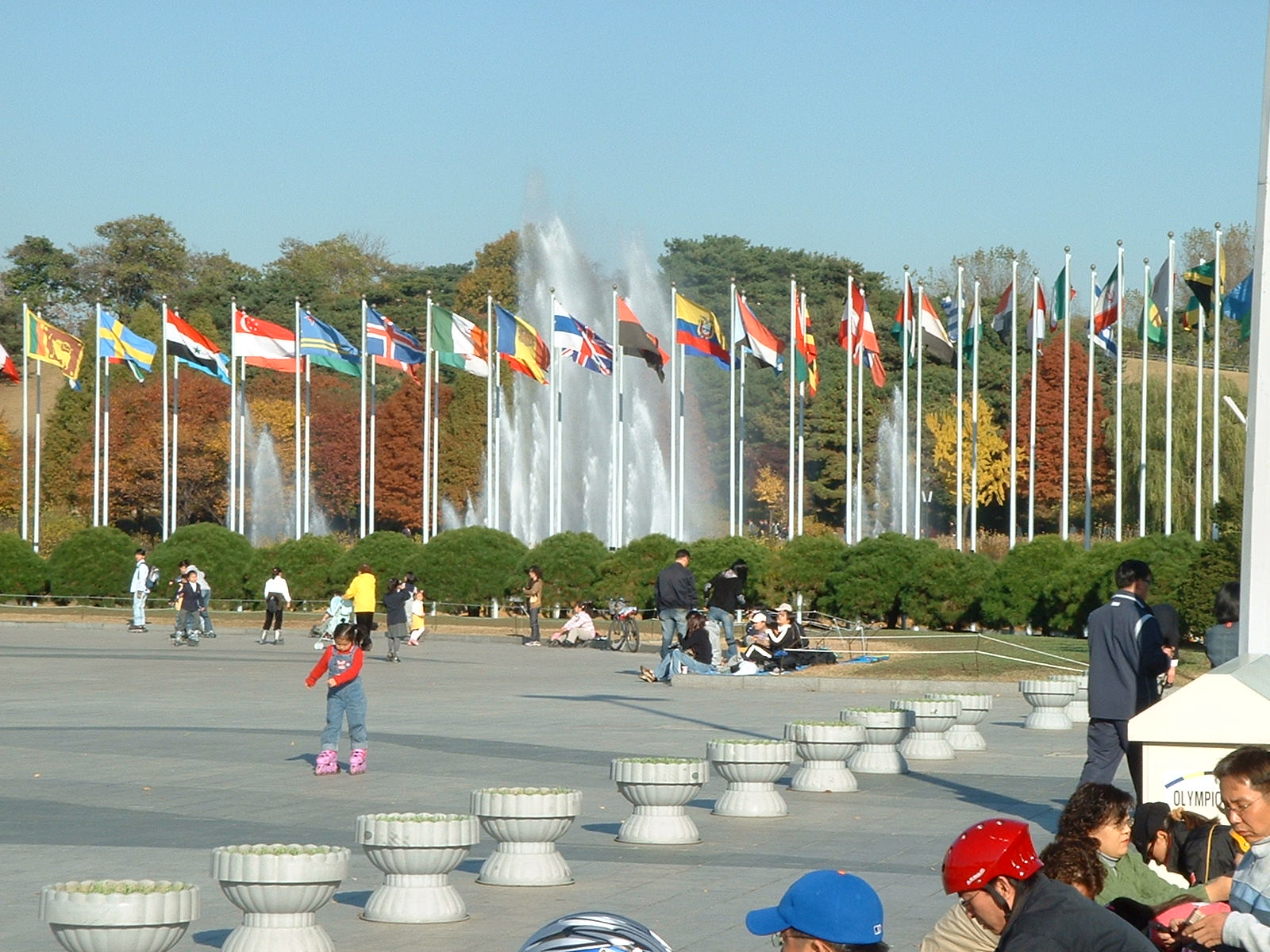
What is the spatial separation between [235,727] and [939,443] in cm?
5739

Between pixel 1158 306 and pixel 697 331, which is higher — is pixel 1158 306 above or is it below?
above

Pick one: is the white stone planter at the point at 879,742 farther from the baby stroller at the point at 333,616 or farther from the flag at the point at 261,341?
the flag at the point at 261,341

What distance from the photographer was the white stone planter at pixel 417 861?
8672mm

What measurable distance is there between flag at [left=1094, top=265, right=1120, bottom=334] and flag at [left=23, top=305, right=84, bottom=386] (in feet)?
84.6

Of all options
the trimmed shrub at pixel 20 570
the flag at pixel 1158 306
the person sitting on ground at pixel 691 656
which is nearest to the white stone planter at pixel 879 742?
the person sitting on ground at pixel 691 656

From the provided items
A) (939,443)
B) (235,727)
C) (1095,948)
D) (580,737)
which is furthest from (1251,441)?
(939,443)

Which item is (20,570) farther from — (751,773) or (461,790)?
(751,773)

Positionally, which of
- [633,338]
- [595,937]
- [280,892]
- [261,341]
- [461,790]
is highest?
[261,341]

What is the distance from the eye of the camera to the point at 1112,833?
20.0 feet

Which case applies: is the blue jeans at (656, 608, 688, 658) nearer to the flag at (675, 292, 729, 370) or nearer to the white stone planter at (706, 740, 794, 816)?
the white stone planter at (706, 740, 794, 816)

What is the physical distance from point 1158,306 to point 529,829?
35212 millimetres

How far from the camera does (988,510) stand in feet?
251

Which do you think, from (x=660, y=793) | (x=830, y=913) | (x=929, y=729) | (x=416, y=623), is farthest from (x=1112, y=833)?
(x=416, y=623)

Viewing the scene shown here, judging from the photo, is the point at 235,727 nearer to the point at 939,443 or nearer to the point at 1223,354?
the point at 939,443
